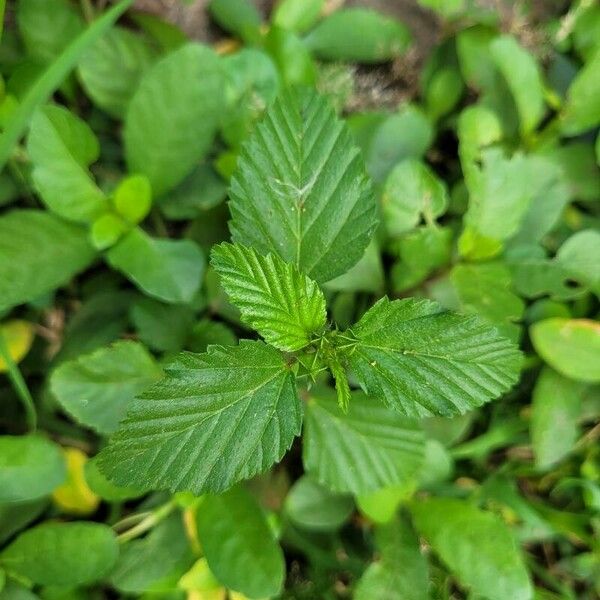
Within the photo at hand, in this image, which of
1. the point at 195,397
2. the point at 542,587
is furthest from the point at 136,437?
the point at 542,587

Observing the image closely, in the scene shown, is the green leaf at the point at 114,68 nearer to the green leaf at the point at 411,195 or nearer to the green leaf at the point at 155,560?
the green leaf at the point at 411,195

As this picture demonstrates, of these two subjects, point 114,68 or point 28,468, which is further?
point 114,68

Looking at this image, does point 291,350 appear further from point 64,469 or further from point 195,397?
point 64,469

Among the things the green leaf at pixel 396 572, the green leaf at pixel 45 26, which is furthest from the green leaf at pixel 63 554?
the green leaf at pixel 45 26

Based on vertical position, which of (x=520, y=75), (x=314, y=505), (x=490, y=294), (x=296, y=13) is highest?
(x=296, y=13)

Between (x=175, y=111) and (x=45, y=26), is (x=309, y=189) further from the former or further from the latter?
(x=45, y=26)

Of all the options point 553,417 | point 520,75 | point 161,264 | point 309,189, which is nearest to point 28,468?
point 161,264
